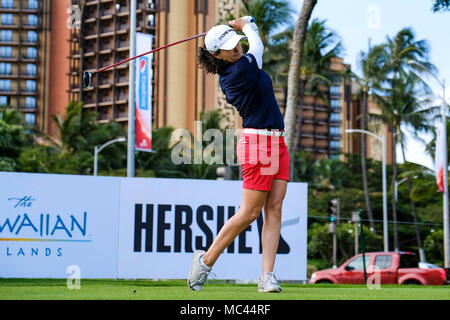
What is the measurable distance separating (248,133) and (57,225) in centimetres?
573

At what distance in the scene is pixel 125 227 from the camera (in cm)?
1087

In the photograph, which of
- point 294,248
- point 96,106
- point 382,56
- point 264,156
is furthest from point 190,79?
point 264,156

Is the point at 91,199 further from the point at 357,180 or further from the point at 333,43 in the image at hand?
the point at 357,180

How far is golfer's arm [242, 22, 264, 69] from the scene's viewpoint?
18.6ft

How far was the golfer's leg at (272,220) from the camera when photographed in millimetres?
5730

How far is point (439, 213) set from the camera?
182 feet

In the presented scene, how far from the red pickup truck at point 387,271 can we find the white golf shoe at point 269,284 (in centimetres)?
1639

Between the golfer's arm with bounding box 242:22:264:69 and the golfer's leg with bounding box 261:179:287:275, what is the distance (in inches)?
35.2

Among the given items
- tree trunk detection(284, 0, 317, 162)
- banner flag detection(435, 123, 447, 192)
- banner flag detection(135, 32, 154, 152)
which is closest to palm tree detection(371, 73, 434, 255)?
banner flag detection(435, 123, 447, 192)

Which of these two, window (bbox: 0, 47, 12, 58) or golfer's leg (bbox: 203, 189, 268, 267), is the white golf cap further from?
window (bbox: 0, 47, 12, 58)

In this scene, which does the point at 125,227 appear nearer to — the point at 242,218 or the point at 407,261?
the point at 242,218

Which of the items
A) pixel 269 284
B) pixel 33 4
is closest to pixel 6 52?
pixel 33 4

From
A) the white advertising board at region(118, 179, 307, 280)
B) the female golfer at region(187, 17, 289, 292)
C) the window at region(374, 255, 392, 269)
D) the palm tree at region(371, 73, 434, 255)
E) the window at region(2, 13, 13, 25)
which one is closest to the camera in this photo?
the female golfer at region(187, 17, 289, 292)

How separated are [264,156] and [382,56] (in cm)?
4846
